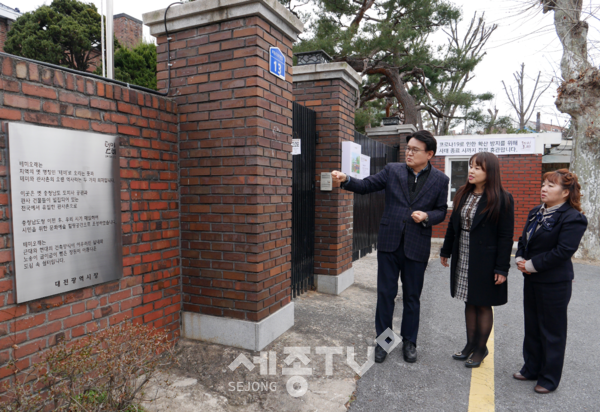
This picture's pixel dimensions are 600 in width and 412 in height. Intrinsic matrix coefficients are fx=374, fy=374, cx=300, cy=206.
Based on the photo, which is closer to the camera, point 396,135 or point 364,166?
point 364,166

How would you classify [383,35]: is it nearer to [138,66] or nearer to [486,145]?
[486,145]

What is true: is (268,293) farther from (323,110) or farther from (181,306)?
(323,110)

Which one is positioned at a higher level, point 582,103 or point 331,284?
point 582,103

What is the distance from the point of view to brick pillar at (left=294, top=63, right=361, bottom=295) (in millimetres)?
5113

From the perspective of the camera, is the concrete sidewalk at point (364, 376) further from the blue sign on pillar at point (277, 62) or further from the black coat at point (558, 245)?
the blue sign on pillar at point (277, 62)

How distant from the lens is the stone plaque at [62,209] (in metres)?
2.19

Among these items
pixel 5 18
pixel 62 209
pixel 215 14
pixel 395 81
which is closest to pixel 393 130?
pixel 395 81

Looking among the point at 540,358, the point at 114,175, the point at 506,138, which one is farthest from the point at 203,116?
the point at 506,138

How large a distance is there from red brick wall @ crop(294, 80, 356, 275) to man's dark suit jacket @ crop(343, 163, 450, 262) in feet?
5.78

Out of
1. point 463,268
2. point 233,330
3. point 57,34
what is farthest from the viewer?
point 57,34

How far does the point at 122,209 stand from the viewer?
2.87 metres

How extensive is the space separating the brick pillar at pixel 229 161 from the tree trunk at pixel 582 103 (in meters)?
7.93

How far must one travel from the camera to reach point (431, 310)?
15.8 feet

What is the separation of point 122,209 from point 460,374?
3.05 m
